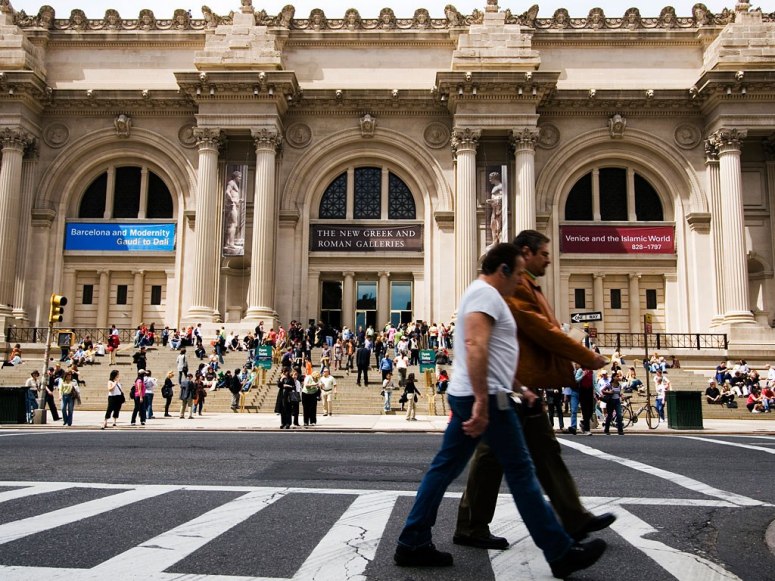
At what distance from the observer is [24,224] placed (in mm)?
36125

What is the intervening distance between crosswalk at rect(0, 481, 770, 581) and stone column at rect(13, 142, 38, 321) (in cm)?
3118

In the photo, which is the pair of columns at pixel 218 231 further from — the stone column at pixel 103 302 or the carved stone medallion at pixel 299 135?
the stone column at pixel 103 302

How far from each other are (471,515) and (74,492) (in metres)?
4.36

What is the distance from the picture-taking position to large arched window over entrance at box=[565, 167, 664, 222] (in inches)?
1457

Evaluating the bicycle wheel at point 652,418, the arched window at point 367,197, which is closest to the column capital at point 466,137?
the arched window at point 367,197

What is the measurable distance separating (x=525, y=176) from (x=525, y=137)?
192 centimetres

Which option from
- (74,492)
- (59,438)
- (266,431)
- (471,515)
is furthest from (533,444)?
(266,431)

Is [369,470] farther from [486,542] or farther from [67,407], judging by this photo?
[67,407]

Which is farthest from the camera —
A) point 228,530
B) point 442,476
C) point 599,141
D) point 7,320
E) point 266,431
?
point 599,141

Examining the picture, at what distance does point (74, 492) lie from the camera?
727 cm

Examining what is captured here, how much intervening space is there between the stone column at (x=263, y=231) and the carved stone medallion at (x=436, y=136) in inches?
306

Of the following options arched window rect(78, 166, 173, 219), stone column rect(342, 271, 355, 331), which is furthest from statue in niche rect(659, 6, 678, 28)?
arched window rect(78, 166, 173, 219)

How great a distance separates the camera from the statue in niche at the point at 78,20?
127 ft

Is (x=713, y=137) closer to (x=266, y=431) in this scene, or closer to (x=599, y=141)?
(x=599, y=141)
